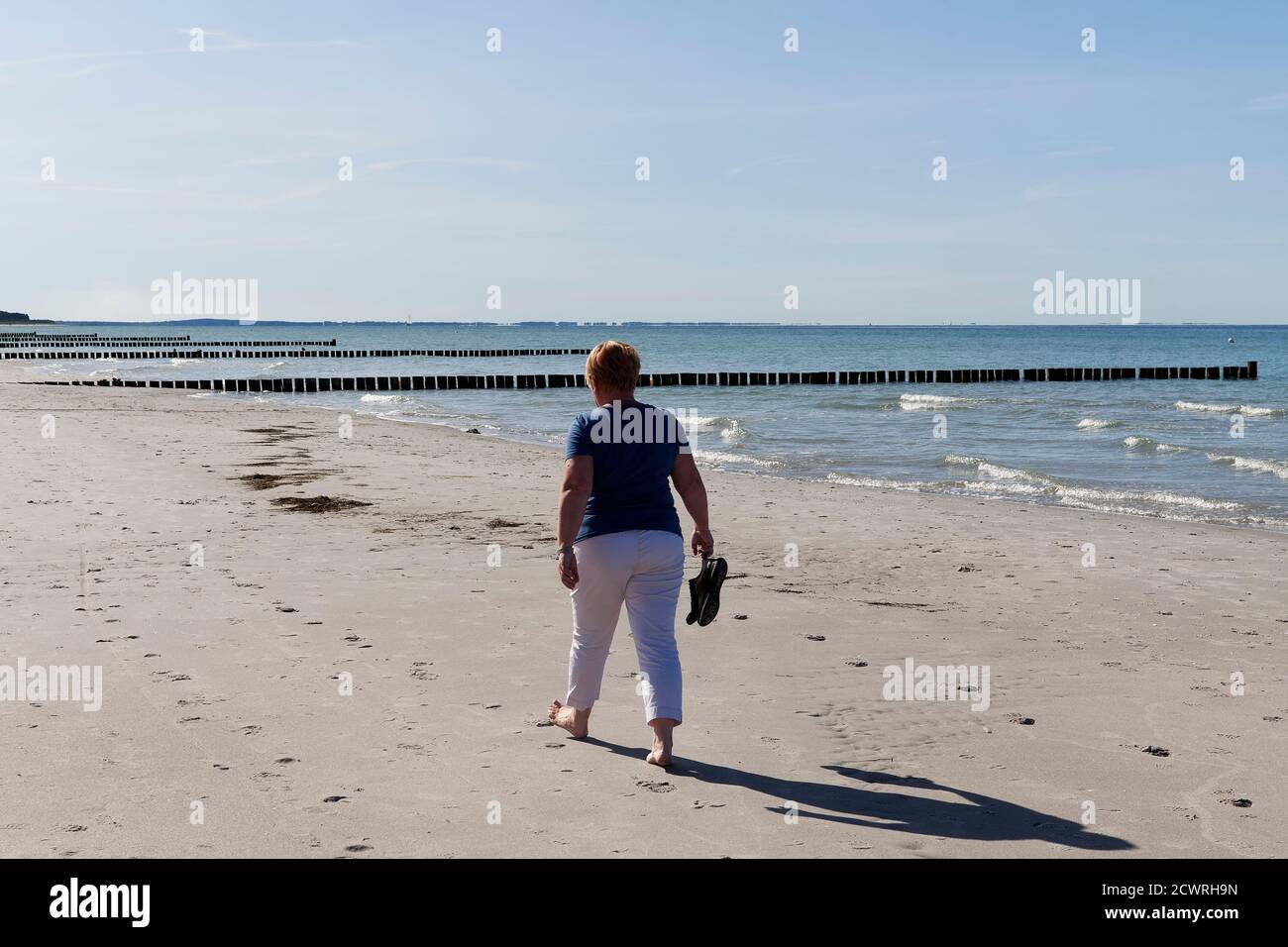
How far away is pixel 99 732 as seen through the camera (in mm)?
5316

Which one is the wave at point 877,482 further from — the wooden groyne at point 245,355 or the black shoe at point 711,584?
the wooden groyne at point 245,355

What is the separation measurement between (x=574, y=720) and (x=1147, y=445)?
69.1 feet

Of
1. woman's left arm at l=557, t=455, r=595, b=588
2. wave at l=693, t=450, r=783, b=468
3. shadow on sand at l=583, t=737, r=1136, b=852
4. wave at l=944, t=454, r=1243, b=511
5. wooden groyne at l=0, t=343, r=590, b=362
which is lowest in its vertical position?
shadow on sand at l=583, t=737, r=1136, b=852

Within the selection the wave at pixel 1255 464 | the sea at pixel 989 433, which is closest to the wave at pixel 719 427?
the sea at pixel 989 433

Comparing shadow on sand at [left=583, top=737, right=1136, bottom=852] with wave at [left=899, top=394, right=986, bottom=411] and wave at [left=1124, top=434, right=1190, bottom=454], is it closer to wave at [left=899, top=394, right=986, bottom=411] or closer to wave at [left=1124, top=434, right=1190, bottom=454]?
wave at [left=1124, top=434, right=1190, bottom=454]

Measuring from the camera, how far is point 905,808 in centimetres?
454

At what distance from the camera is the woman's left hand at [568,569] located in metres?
5.05

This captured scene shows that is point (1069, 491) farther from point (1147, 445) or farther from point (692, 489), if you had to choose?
point (692, 489)

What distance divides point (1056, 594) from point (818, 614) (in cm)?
226

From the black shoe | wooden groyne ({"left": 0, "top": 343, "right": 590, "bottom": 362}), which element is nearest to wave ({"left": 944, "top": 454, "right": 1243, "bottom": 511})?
the black shoe

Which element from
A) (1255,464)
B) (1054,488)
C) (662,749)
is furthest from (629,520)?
(1255,464)

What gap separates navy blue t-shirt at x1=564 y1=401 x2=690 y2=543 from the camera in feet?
16.3

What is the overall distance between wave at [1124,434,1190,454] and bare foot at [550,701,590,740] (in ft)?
66.0
